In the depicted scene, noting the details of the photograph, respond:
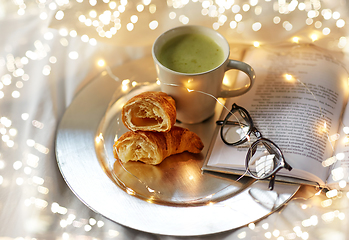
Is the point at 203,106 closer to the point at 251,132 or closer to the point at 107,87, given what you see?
the point at 251,132

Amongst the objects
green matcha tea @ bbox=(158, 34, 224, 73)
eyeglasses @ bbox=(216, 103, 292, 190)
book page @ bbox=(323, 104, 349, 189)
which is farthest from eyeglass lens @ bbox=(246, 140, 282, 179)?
green matcha tea @ bbox=(158, 34, 224, 73)

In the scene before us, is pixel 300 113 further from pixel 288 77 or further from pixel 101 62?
pixel 101 62

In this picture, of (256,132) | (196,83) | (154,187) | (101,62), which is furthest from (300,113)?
(101,62)

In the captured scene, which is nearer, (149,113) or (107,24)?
(149,113)

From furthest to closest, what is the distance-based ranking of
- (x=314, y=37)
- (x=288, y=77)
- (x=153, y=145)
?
(x=314, y=37)
(x=288, y=77)
(x=153, y=145)

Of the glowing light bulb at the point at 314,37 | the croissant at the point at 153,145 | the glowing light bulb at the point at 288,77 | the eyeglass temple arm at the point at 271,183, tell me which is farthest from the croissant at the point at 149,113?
the glowing light bulb at the point at 314,37

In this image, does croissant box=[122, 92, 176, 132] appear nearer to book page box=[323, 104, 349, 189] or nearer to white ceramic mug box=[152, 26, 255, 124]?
white ceramic mug box=[152, 26, 255, 124]
